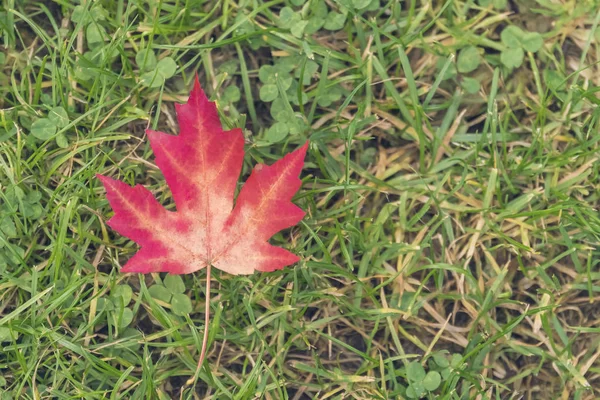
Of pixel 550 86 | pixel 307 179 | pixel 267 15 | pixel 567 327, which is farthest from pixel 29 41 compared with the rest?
pixel 567 327

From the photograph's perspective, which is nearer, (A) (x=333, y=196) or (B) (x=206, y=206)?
(B) (x=206, y=206)

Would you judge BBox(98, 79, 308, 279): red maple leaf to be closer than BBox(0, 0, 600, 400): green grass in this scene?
Yes

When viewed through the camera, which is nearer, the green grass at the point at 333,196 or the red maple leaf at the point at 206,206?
the red maple leaf at the point at 206,206

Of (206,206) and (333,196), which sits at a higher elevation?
(206,206)
